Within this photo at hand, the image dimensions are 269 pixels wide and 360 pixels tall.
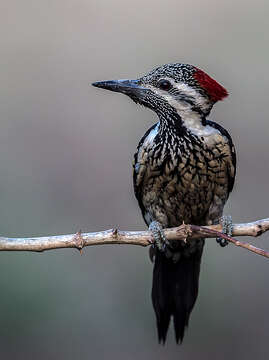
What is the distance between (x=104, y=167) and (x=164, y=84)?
333 centimetres

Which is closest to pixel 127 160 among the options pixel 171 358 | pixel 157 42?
pixel 157 42

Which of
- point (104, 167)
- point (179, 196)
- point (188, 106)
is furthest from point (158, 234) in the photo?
point (104, 167)

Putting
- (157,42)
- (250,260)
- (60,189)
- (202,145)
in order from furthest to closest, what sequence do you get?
1. (157,42)
2. (60,189)
3. (250,260)
4. (202,145)

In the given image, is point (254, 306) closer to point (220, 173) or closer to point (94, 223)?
point (94, 223)

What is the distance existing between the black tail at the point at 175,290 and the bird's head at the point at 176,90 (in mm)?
1452

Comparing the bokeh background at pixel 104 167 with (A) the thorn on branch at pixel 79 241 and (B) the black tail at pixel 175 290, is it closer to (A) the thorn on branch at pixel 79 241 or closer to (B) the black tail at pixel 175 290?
(B) the black tail at pixel 175 290

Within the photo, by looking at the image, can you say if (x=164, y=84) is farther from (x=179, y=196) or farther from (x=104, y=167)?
(x=104, y=167)

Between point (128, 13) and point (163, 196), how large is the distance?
479 centimetres

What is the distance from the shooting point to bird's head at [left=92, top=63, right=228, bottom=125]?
5074mm

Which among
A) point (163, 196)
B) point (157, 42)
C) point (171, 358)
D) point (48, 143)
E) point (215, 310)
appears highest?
point (157, 42)

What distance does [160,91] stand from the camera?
5.21 m

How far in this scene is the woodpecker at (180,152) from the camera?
515cm

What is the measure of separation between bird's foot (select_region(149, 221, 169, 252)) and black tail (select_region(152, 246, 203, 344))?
496 millimetres

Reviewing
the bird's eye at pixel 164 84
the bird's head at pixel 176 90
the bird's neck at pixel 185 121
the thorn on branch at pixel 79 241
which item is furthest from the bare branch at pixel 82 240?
the bird's eye at pixel 164 84
